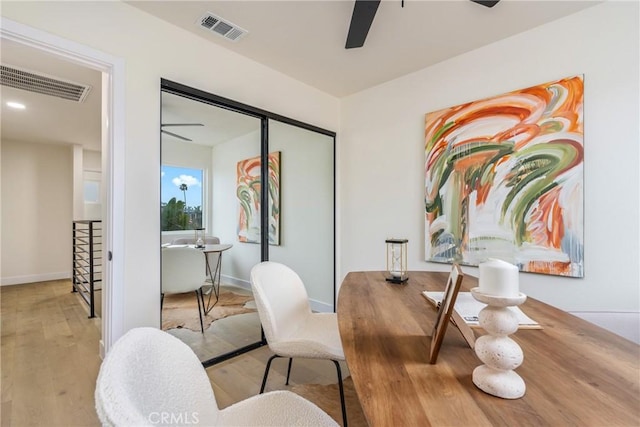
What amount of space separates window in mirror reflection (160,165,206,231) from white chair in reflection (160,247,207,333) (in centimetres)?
20

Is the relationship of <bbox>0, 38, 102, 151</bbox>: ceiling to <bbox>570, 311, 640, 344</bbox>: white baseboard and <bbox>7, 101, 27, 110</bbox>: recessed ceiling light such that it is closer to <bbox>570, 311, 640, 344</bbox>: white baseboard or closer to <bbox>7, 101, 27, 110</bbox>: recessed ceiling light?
<bbox>7, 101, 27, 110</bbox>: recessed ceiling light

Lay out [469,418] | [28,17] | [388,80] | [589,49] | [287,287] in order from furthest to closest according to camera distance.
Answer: [388,80] < [589,49] < [287,287] < [28,17] < [469,418]

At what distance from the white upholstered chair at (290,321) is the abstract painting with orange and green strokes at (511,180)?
141cm

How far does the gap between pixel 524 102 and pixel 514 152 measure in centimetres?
38

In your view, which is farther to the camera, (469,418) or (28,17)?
(28,17)

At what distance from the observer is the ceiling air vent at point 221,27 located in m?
2.03

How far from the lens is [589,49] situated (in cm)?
196

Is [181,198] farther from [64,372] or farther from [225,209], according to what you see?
[64,372]

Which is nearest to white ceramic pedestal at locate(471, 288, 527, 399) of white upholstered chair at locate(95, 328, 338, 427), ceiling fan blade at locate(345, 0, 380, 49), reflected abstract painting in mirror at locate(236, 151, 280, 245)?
white upholstered chair at locate(95, 328, 338, 427)

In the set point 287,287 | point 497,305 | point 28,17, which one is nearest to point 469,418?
point 497,305

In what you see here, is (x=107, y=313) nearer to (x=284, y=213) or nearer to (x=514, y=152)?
(x=284, y=213)

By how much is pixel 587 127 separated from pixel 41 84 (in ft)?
15.2

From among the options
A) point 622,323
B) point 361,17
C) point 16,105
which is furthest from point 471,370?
point 16,105

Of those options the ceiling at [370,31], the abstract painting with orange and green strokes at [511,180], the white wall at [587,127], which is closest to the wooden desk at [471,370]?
the white wall at [587,127]
